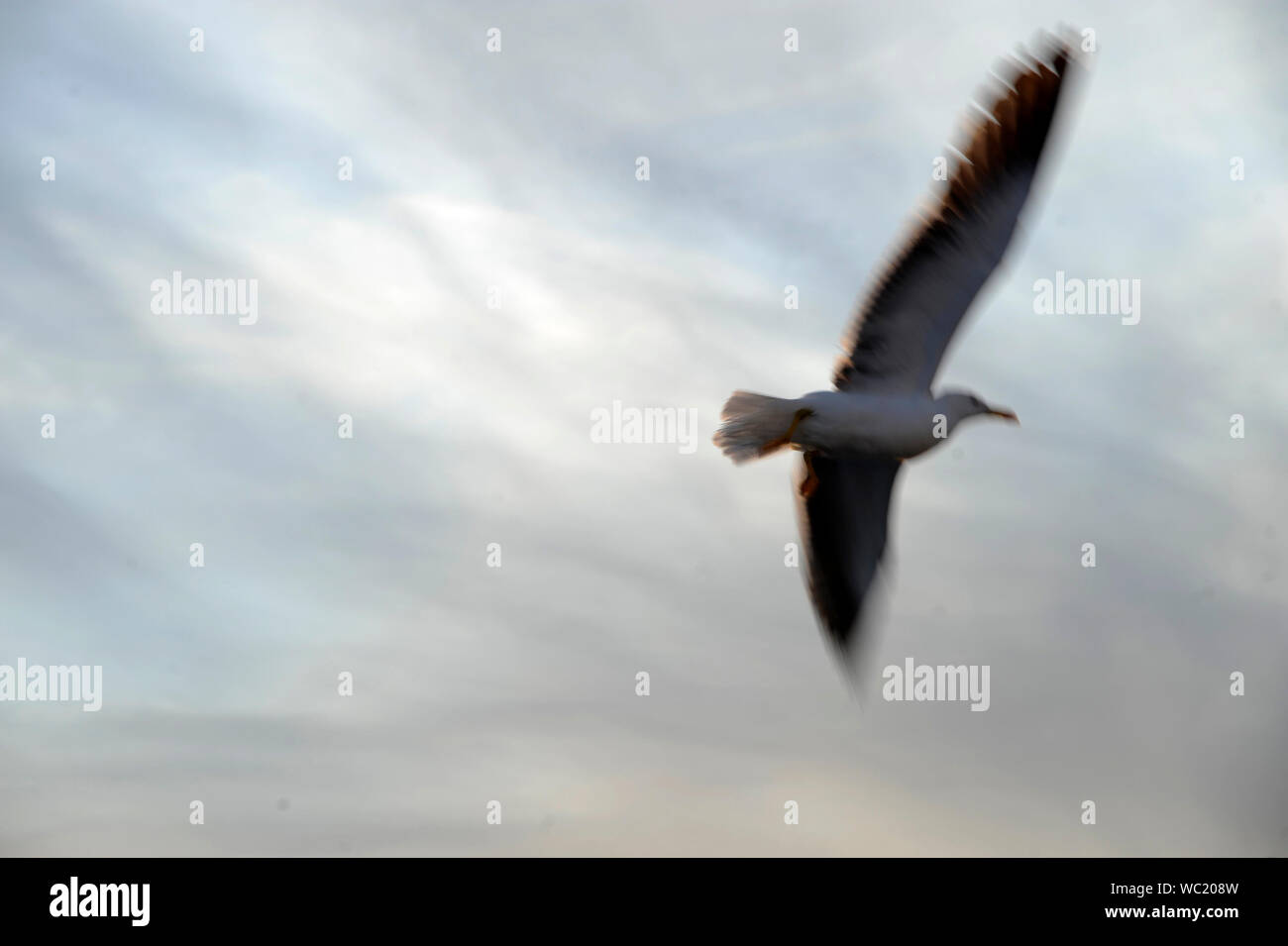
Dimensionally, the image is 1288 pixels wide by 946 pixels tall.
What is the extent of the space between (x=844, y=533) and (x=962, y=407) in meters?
1.95

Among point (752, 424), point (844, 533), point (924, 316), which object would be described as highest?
point (924, 316)

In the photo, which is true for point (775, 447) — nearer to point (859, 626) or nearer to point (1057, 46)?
point (859, 626)

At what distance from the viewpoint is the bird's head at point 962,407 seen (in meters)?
14.5

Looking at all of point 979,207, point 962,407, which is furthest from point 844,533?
point 979,207

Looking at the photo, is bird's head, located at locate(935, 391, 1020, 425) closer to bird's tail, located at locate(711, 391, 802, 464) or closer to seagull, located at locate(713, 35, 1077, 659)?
seagull, located at locate(713, 35, 1077, 659)

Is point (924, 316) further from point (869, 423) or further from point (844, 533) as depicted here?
point (844, 533)

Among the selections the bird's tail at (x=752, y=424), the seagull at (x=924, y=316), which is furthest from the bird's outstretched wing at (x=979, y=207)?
the bird's tail at (x=752, y=424)

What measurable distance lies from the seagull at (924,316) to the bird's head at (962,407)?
0.04 feet

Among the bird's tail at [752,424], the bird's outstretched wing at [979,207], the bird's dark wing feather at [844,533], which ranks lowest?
the bird's dark wing feather at [844,533]

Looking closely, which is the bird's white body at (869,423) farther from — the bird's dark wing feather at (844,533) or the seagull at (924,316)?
the bird's dark wing feather at (844,533)

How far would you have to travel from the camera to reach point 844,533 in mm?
15578
